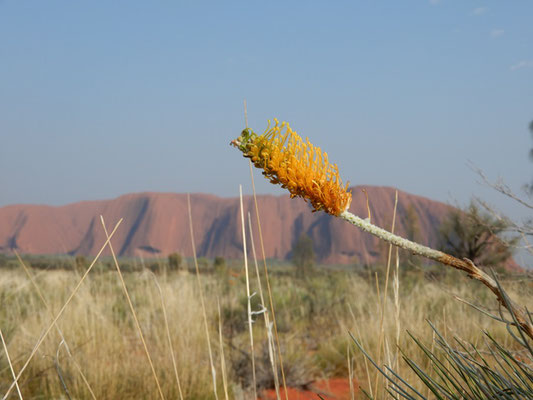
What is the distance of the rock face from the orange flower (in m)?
76.0

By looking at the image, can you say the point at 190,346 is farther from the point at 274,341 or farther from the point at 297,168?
the point at 297,168

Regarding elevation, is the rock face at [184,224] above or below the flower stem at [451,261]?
below

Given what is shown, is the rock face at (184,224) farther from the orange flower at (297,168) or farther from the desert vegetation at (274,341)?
the orange flower at (297,168)

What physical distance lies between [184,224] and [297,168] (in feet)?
290

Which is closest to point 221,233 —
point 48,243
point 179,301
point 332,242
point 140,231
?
point 140,231

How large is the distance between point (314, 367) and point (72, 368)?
2351 mm

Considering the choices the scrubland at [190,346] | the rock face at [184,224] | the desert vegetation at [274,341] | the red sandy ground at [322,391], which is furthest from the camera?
the rock face at [184,224]

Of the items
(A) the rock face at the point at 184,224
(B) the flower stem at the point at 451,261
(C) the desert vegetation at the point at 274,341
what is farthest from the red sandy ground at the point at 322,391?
(A) the rock face at the point at 184,224

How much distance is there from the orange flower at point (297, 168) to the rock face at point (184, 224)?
76025 millimetres

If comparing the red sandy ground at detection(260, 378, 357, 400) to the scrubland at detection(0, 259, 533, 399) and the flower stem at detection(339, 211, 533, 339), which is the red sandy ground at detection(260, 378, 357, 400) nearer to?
the scrubland at detection(0, 259, 533, 399)

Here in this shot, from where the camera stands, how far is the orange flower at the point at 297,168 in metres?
0.96

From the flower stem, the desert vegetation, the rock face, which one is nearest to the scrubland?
the desert vegetation

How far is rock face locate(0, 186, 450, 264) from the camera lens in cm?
7906

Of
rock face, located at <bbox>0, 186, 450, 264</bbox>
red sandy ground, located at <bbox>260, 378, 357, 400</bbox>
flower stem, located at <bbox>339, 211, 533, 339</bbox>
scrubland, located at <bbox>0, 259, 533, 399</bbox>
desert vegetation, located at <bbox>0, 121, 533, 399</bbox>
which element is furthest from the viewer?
→ rock face, located at <bbox>0, 186, 450, 264</bbox>
